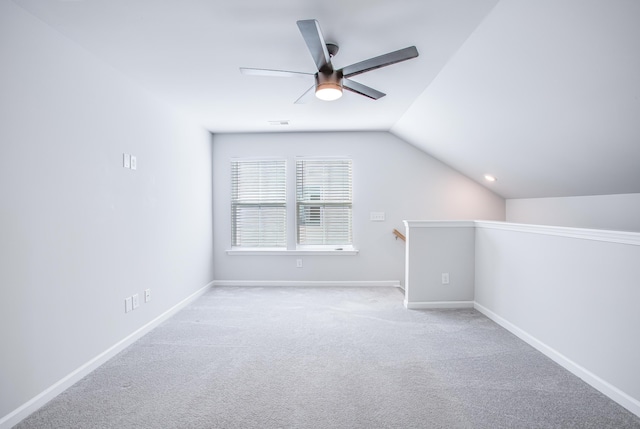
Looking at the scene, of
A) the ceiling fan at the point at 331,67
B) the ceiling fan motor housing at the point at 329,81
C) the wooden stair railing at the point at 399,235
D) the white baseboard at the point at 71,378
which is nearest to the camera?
the white baseboard at the point at 71,378

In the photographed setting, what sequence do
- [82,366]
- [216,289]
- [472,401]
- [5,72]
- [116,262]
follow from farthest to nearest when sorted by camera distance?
[216,289] → [116,262] → [82,366] → [472,401] → [5,72]

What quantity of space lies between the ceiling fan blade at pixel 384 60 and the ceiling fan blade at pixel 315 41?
152 mm

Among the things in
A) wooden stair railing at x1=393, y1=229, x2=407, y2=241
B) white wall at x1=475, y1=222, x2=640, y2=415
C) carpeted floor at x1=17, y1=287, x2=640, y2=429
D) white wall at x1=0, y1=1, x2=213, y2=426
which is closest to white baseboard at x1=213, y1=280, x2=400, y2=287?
wooden stair railing at x1=393, y1=229, x2=407, y2=241

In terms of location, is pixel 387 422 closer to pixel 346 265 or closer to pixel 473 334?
pixel 473 334

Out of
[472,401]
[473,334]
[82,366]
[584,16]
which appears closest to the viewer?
[584,16]

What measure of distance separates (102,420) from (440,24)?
309 centimetres

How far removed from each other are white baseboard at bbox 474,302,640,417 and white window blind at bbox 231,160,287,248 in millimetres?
3104

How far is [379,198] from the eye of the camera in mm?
4746

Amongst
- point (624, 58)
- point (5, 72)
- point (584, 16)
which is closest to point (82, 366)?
point (5, 72)

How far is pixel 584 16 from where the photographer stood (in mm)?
1591

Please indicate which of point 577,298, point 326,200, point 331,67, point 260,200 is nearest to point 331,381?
point 577,298

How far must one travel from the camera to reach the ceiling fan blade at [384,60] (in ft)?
6.24

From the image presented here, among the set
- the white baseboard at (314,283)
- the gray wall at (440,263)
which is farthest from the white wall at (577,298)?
the white baseboard at (314,283)

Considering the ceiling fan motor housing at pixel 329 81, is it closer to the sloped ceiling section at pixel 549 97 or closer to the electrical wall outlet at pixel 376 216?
the sloped ceiling section at pixel 549 97
